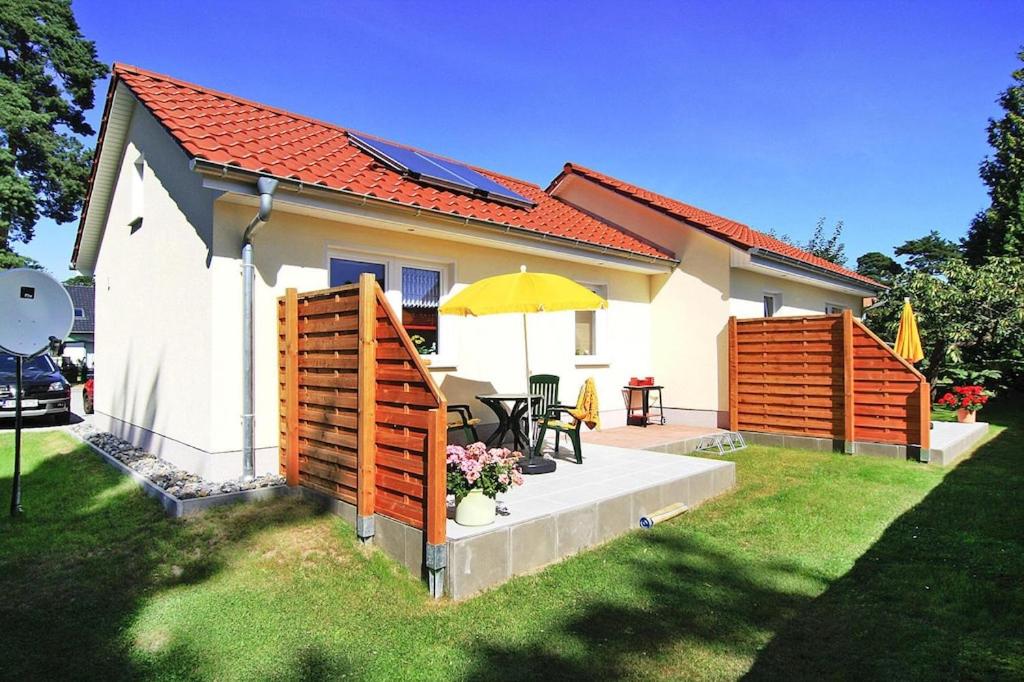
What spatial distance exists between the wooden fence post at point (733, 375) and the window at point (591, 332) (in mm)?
2502

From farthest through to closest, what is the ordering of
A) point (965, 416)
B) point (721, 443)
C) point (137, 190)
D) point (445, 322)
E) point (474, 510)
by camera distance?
point (965, 416) < point (721, 443) < point (137, 190) < point (445, 322) < point (474, 510)

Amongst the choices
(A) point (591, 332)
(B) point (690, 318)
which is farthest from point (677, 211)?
(A) point (591, 332)

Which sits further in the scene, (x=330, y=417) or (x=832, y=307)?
(x=832, y=307)

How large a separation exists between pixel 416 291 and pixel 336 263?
134cm

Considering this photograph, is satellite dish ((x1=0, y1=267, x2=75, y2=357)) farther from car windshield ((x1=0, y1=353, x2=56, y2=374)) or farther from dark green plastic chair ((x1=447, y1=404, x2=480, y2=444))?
car windshield ((x1=0, y1=353, x2=56, y2=374))

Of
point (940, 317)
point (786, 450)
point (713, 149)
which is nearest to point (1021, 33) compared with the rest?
point (713, 149)

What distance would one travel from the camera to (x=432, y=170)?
31.6 ft

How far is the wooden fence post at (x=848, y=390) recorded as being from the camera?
9.97 metres

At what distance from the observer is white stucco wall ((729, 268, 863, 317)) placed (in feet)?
39.9

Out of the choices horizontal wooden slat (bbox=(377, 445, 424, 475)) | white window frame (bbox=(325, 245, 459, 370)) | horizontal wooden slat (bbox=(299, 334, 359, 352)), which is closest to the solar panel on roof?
white window frame (bbox=(325, 245, 459, 370))

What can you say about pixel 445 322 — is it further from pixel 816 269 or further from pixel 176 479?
pixel 816 269

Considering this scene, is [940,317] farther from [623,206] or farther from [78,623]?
[78,623]

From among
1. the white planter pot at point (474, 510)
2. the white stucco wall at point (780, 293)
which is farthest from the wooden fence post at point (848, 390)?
the white planter pot at point (474, 510)

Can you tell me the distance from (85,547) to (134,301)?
5.44 meters
